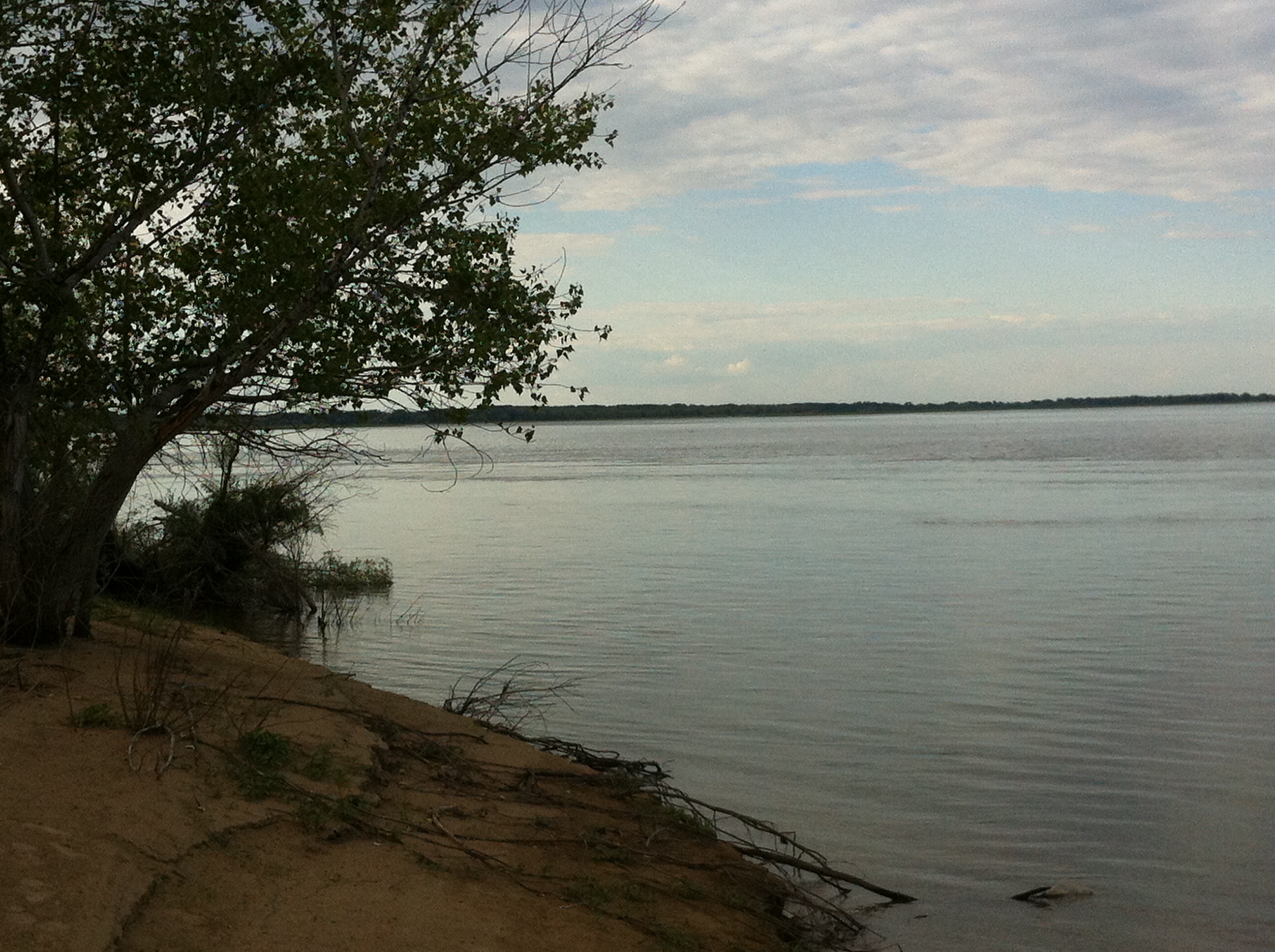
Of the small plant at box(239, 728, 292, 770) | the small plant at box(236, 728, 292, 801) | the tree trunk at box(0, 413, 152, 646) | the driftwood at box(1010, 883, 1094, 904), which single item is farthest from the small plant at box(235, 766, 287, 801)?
the driftwood at box(1010, 883, 1094, 904)

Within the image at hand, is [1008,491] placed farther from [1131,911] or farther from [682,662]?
[1131,911]

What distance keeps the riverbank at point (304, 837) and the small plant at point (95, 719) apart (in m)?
0.01

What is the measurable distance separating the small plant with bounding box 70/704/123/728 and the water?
3824 mm

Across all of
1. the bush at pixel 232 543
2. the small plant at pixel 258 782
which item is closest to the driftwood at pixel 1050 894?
the small plant at pixel 258 782

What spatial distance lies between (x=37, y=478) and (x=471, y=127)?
19.4 feet

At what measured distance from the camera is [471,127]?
11.3m

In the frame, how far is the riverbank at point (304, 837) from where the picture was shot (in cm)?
659

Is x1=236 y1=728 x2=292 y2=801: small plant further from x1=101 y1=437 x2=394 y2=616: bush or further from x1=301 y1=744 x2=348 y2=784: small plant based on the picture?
x1=101 y1=437 x2=394 y2=616: bush

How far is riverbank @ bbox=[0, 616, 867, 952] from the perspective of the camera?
21.6 feet

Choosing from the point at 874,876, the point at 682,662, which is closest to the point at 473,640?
the point at 682,662

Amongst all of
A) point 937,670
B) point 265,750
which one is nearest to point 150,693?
point 265,750

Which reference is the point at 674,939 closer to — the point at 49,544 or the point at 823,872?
the point at 823,872

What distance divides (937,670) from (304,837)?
11.0 m

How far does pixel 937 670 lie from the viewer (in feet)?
56.3
